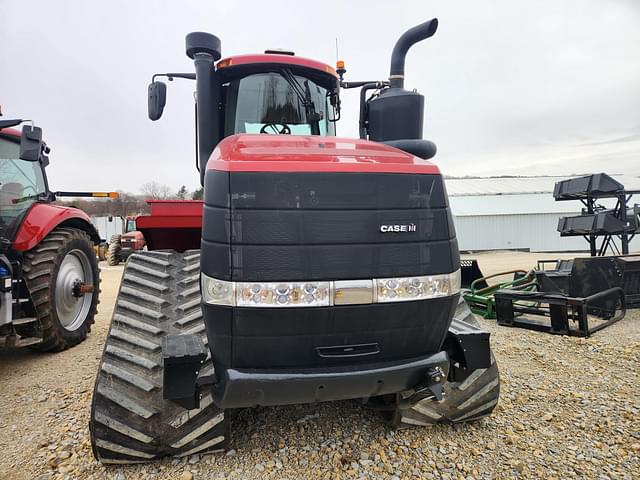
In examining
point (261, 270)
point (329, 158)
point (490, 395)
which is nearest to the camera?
point (261, 270)

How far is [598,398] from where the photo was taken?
3.17 meters

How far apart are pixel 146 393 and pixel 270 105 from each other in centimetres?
209

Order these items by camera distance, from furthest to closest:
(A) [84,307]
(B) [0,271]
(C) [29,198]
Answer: (A) [84,307] < (C) [29,198] < (B) [0,271]

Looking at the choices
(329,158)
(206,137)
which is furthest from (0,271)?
(329,158)

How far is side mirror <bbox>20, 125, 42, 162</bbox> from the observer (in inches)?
143

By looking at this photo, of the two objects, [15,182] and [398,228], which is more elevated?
[15,182]

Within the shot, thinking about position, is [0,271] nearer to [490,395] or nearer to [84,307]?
[84,307]

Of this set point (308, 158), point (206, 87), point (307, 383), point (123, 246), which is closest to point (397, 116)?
point (308, 158)

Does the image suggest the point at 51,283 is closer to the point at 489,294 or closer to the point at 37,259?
the point at 37,259

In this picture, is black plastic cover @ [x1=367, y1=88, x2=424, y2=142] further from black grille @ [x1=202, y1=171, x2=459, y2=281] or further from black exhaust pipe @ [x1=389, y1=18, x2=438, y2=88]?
black grille @ [x1=202, y1=171, x2=459, y2=281]

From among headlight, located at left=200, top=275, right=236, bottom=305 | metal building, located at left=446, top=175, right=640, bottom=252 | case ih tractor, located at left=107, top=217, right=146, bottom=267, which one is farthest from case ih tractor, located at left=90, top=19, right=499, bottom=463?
metal building, located at left=446, top=175, right=640, bottom=252

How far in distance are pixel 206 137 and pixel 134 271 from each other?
1.07 metres

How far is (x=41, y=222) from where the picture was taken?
4203mm

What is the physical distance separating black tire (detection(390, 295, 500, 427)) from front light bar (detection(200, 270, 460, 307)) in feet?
3.26
